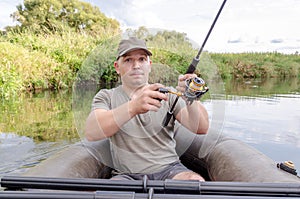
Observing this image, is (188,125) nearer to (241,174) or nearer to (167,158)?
(167,158)

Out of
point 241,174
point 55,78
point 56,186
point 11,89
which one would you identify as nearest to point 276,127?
point 241,174

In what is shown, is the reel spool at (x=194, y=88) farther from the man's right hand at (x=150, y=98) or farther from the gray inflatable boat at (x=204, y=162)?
the gray inflatable boat at (x=204, y=162)

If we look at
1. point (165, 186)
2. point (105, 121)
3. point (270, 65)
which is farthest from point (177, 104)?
point (270, 65)

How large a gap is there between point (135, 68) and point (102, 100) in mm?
253

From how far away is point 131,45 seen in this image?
160 centimetres

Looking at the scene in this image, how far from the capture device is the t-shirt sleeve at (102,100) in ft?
5.48

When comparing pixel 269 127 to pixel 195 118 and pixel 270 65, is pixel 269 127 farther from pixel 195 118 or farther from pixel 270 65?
pixel 270 65

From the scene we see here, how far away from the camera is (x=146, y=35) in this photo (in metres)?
1.63

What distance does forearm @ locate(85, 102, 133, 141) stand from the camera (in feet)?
4.99

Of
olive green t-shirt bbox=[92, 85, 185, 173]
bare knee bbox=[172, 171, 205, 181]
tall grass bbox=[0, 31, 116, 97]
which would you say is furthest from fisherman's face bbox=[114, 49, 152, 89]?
tall grass bbox=[0, 31, 116, 97]

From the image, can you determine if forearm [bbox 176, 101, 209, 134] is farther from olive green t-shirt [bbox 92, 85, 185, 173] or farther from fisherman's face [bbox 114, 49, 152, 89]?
fisherman's face [bbox 114, 49, 152, 89]

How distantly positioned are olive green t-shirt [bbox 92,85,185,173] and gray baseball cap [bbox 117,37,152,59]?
0.20 m

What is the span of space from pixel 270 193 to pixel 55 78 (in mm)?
9008

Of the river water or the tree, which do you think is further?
the tree
